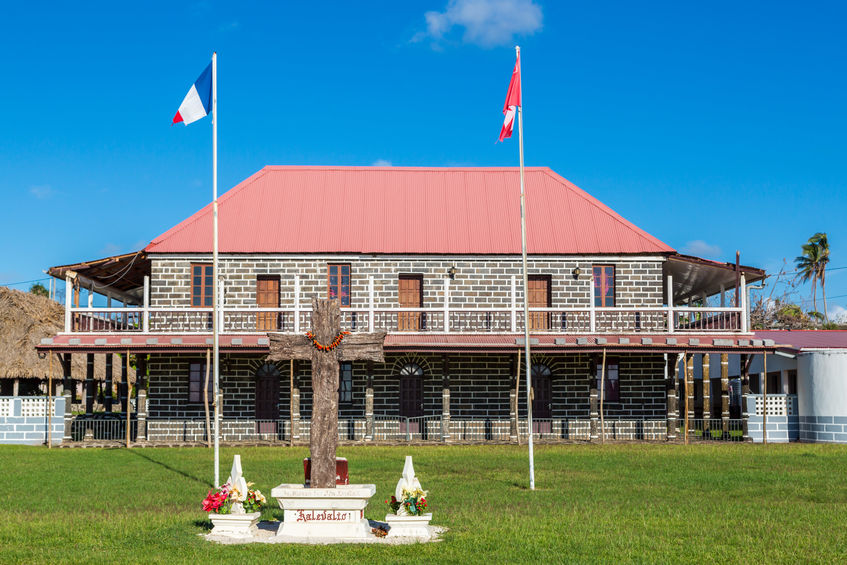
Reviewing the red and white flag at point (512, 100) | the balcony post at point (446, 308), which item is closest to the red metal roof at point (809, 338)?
the balcony post at point (446, 308)

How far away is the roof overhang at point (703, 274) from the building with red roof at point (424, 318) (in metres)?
0.13

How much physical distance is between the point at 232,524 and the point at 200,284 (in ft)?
59.9

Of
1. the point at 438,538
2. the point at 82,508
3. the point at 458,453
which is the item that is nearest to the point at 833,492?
the point at 438,538

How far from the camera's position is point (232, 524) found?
494 inches

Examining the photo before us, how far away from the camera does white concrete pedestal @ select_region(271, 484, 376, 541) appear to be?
40.8ft

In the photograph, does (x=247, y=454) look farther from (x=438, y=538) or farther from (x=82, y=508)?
(x=438, y=538)

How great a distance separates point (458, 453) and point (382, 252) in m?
8.03

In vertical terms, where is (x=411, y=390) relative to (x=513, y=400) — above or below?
above

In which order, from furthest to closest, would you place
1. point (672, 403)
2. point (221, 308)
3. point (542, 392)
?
1. point (542, 392)
2. point (672, 403)
3. point (221, 308)

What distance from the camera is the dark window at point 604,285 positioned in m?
30.4

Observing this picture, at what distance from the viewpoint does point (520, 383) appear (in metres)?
29.2

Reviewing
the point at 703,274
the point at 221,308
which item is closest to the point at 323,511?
the point at 221,308

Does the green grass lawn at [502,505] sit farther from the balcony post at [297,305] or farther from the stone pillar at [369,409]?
the balcony post at [297,305]

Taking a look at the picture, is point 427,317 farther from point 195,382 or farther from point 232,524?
point 232,524
